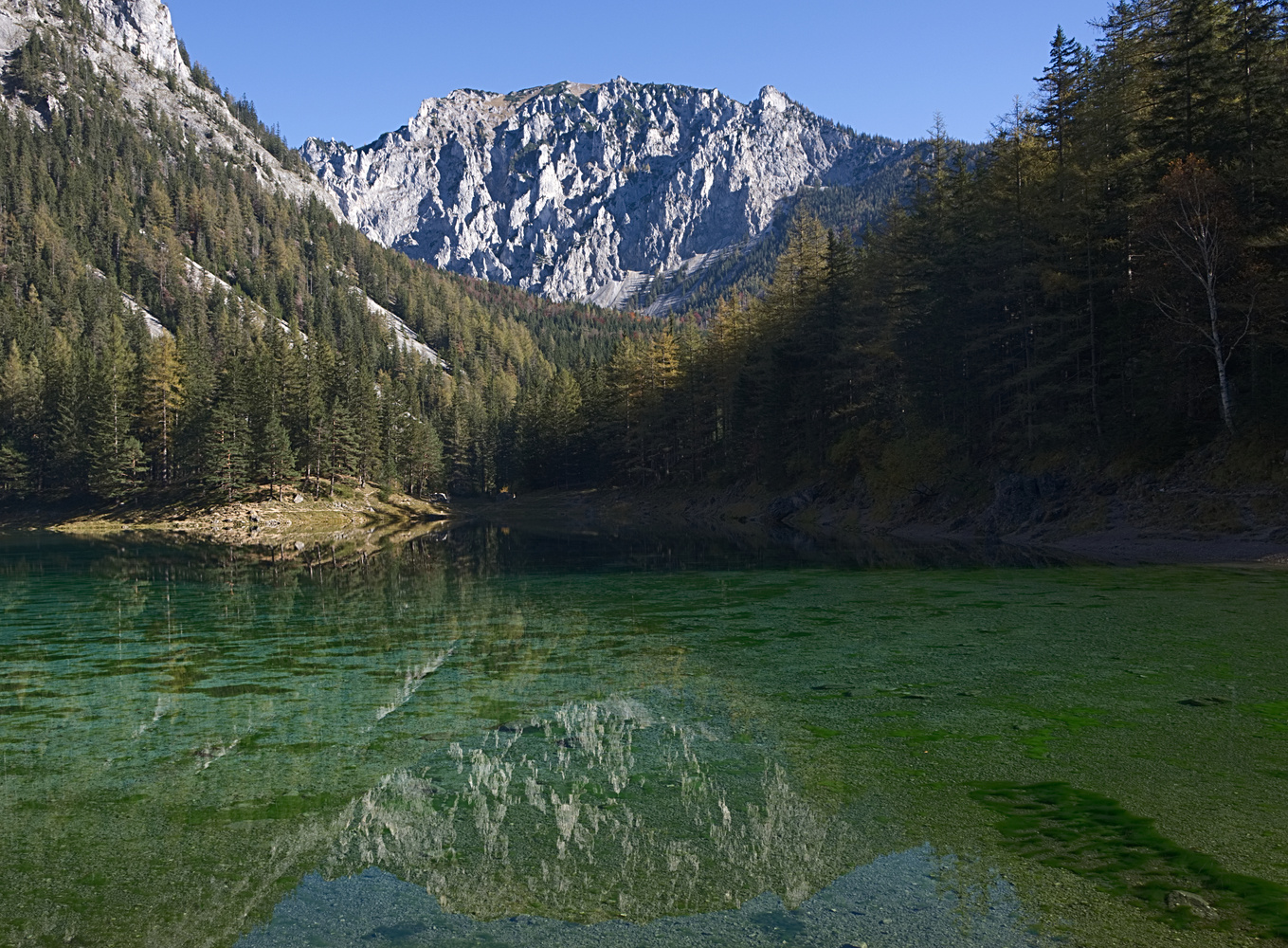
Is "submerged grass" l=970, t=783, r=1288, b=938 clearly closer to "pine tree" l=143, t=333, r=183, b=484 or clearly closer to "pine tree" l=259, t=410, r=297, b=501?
"pine tree" l=259, t=410, r=297, b=501

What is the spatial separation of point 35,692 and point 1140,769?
1322 cm

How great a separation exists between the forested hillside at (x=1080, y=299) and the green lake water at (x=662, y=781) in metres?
16.5

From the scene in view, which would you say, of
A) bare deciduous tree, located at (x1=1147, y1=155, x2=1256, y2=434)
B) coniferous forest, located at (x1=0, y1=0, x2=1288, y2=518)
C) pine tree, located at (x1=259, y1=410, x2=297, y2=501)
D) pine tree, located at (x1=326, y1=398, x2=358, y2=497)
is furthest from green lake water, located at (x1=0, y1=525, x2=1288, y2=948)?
pine tree, located at (x1=326, y1=398, x2=358, y2=497)

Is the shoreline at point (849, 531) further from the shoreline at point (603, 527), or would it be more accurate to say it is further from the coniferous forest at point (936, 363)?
the coniferous forest at point (936, 363)

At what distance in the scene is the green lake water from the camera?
15.8ft

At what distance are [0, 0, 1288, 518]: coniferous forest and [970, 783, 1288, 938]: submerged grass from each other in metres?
24.5

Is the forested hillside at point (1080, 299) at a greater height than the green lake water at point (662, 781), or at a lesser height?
greater

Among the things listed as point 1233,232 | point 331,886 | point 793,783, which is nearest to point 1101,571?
point 1233,232

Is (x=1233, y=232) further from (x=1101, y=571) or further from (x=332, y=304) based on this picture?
(x=332, y=304)

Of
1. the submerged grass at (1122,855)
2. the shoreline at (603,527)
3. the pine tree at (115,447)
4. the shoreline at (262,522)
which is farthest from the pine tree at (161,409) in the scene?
the submerged grass at (1122,855)

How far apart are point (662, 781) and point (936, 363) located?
130 ft

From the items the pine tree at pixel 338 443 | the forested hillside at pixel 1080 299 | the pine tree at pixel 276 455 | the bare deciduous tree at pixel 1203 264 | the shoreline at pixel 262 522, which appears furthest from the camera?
the pine tree at pixel 338 443

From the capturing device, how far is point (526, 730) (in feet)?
29.1

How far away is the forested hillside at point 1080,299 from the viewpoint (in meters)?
27.2
